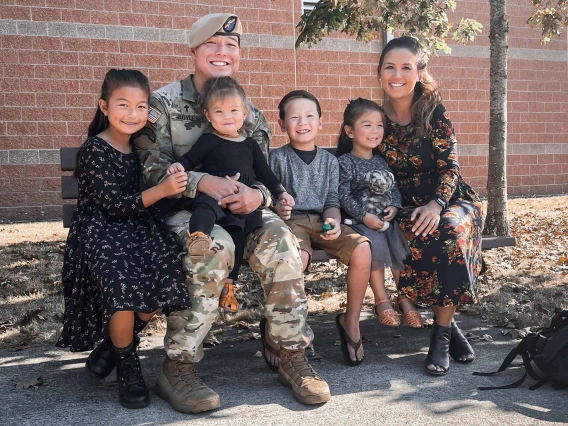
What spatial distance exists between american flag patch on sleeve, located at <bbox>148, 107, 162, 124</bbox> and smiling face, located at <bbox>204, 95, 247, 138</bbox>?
27 centimetres

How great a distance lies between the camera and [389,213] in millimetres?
3799

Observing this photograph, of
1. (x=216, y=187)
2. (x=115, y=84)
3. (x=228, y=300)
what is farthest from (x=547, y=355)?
(x=115, y=84)

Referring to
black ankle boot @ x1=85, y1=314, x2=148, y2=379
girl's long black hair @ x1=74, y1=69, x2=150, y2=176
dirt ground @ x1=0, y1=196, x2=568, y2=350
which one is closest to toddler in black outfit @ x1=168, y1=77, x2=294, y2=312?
girl's long black hair @ x1=74, y1=69, x2=150, y2=176

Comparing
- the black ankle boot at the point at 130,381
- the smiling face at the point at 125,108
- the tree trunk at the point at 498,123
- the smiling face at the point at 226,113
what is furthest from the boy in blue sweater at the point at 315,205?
the tree trunk at the point at 498,123

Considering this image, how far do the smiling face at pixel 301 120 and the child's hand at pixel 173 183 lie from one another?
905 mm

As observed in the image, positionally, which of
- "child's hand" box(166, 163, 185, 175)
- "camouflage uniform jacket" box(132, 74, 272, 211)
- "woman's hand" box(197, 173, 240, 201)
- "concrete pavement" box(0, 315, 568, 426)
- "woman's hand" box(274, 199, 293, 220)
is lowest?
"concrete pavement" box(0, 315, 568, 426)

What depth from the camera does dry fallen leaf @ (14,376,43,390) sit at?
10.5 feet

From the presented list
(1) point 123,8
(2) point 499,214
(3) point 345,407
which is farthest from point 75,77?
(3) point 345,407

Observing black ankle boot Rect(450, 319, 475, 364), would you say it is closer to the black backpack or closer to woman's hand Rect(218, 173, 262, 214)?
the black backpack

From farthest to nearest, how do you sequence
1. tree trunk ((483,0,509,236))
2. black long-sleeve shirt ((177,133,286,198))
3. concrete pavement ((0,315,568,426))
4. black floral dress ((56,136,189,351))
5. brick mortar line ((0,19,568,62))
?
brick mortar line ((0,19,568,62)) → tree trunk ((483,0,509,236)) → black long-sleeve shirt ((177,133,286,198)) → black floral dress ((56,136,189,351)) → concrete pavement ((0,315,568,426))

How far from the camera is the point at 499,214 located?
23.4 feet

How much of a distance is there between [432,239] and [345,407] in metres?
1.11

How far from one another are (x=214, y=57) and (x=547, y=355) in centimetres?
227

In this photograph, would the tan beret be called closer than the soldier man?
No
